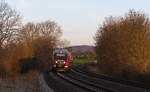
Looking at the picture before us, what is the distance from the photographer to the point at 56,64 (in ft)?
85.0

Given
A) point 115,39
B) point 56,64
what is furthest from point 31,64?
point 115,39

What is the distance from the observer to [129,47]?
23.1 metres

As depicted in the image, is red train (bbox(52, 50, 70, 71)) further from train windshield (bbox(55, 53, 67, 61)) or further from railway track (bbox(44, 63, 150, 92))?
railway track (bbox(44, 63, 150, 92))

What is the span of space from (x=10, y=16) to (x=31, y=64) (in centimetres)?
910

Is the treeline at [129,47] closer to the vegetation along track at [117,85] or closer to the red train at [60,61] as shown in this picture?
the vegetation along track at [117,85]

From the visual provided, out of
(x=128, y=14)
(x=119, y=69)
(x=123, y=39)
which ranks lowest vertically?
(x=119, y=69)

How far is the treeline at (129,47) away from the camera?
22078 millimetres

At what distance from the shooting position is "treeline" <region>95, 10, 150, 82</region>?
869 inches

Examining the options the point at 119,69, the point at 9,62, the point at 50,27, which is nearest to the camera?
the point at 119,69

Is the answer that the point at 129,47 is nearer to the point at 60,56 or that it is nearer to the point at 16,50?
the point at 60,56

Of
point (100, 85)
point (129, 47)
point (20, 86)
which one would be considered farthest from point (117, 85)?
point (129, 47)

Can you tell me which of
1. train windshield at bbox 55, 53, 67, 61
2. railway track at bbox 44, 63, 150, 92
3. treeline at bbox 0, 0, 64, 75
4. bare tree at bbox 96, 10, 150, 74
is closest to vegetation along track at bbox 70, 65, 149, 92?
railway track at bbox 44, 63, 150, 92

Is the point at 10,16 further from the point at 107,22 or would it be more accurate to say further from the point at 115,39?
the point at 115,39

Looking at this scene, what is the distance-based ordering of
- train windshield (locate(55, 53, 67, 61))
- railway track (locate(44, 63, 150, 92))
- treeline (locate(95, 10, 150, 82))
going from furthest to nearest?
train windshield (locate(55, 53, 67, 61)), treeline (locate(95, 10, 150, 82)), railway track (locate(44, 63, 150, 92))
